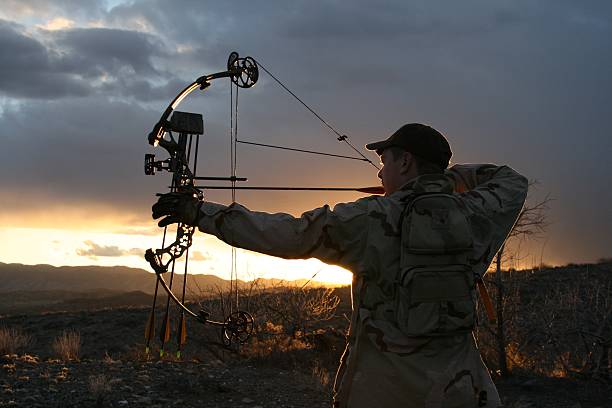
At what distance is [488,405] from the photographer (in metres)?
3.03

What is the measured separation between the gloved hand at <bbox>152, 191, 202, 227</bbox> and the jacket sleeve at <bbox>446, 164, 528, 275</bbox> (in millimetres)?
1328

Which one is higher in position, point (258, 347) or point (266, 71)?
point (266, 71)

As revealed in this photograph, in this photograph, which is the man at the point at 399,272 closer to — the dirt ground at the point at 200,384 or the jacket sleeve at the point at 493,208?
the jacket sleeve at the point at 493,208

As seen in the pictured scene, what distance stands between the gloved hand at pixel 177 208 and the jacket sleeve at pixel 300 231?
0.17 m

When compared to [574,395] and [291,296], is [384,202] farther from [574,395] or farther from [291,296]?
[291,296]

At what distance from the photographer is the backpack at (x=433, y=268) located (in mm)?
2805

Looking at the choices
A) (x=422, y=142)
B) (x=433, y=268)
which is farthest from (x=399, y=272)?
(x=422, y=142)

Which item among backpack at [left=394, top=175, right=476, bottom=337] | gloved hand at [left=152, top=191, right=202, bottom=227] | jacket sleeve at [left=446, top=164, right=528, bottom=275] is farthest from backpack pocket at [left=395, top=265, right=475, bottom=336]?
gloved hand at [left=152, top=191, right=202, bottom=227]

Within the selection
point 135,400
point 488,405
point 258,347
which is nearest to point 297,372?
point 258,347

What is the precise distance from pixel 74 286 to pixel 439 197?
19368 centimetres

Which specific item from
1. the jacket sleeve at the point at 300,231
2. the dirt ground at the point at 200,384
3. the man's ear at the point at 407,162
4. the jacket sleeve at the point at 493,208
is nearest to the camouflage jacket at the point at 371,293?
the jacket sleeve at the point at 300,231

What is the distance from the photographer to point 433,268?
9.32ft

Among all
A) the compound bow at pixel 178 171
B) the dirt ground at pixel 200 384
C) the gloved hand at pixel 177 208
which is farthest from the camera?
the dirt ground at pixel 200 384

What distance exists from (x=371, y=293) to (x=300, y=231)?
488mm
